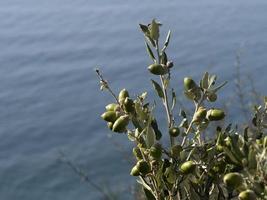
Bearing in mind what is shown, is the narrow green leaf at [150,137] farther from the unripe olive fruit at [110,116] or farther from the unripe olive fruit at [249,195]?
the unripe olive fruit at [249,195]

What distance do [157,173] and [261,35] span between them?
576 cm

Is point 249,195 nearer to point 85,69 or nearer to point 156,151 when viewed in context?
point 156,151

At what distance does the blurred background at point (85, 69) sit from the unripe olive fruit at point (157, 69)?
109 inches

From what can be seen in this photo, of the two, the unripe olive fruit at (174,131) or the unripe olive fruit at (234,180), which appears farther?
the unripe olive fruit at (174,131)

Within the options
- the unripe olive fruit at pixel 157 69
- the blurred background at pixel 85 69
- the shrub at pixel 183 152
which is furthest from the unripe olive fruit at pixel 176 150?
the blurred background at pixel 85 69

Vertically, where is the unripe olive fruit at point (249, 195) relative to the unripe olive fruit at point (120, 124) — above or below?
below

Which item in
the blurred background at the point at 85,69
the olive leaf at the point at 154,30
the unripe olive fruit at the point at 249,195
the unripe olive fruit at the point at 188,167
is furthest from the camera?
the blurred background at the point at 85,69

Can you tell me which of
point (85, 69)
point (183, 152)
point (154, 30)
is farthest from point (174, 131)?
point (85, 69)

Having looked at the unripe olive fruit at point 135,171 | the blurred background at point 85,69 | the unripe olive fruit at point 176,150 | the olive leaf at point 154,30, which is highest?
the olive leaf at point 154,30

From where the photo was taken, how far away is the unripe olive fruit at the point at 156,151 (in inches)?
28.2

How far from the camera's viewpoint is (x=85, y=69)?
238 inches

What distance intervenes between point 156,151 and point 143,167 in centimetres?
2

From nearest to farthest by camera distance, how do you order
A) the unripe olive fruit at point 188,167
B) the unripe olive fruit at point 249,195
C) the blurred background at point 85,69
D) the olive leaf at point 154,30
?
1. the unripe olive fruit at point 249,195
2. the unripe olive fruit at point 188,167
3. the olive leaf at point 154,30
4. the blurred background at point 85,69

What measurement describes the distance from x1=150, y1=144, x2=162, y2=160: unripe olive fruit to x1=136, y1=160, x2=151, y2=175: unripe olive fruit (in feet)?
0.04
